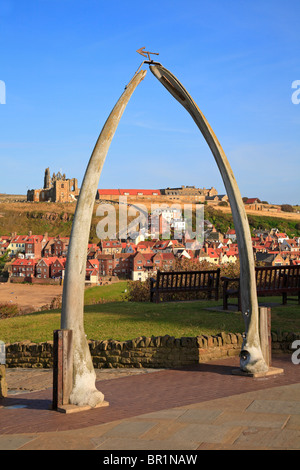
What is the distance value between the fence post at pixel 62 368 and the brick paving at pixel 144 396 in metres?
0.20

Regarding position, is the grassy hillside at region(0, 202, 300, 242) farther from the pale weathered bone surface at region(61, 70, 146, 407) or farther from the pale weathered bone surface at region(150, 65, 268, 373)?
the pale weathered bone surface at region(61, 70, 146, 407)

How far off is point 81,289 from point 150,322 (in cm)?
519

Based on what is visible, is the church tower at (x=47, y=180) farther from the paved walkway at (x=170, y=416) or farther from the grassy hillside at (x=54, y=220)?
the paved walkway at (x=170, y=416)

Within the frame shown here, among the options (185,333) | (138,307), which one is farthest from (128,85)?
(138,307)

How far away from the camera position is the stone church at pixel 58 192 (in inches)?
6609

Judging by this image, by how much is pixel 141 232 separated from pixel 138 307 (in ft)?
307

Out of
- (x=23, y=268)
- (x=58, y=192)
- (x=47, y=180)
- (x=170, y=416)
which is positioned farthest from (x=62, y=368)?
(x=47, y=180)

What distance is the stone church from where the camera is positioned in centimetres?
16788

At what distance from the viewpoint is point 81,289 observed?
6.77 metres

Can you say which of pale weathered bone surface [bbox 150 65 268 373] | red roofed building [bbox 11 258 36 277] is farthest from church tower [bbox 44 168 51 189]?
pale weathered bone surface [bbox 150 65 268 373]

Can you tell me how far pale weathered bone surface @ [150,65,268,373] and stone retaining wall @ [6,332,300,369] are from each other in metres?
1.12

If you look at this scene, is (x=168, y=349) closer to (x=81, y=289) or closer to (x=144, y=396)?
(x=144, y=396)

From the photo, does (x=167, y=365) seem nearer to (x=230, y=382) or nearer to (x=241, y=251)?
(x=230, y=382)
